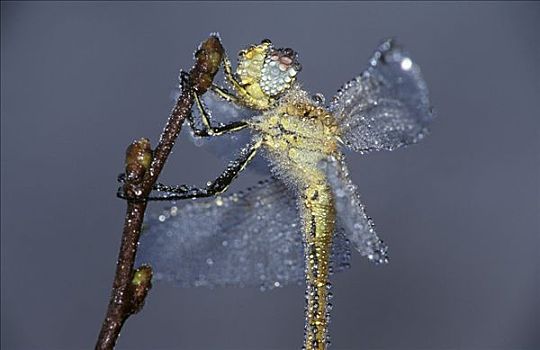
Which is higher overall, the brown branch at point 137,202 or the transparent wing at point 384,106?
the transparent wing at point 384,106

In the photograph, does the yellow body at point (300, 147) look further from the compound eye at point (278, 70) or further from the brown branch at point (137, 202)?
the brown branch at point (137, 202)

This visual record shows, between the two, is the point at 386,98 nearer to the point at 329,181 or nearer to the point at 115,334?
the point at 329,181

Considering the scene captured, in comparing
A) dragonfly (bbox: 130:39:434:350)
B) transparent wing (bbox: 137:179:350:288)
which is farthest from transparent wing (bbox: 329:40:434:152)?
transparent wing (bbox: 137:179:350:288)

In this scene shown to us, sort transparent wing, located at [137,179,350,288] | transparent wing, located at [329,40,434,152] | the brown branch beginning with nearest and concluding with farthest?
the brown branch → transparent wing, located at [329,40,434,152] → transparent wing, located at [137,179,350,288]

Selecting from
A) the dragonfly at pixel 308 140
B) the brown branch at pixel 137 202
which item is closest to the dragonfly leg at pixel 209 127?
the dragonfly at pixel 308 140

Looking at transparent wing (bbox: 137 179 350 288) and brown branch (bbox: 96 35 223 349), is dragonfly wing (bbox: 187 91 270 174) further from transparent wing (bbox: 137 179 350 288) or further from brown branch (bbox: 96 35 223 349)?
brown branch (bbox: 96 35 223 349)

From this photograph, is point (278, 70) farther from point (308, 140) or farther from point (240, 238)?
point (240, 238)

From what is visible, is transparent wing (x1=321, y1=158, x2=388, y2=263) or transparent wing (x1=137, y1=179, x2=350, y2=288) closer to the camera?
Result: transparent wing (x1=321, y1=158, x2=388, y2=263)

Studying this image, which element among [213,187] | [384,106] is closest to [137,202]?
[213,187]
